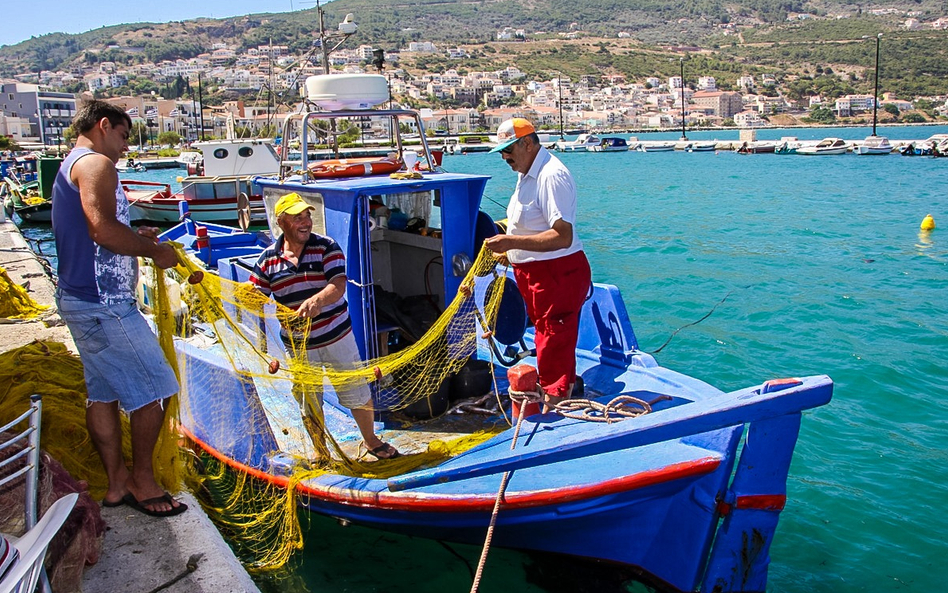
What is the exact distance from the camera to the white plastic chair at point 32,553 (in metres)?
2.37

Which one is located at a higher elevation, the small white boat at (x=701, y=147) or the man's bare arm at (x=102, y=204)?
the small white boat at (x=701, y=147)

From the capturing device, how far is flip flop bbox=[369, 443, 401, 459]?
5578 millimetres

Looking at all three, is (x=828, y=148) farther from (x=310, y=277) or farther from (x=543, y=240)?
(x=310, y=277)

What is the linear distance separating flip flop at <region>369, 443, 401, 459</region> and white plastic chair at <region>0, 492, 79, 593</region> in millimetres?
2806

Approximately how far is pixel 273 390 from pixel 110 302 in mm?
1707

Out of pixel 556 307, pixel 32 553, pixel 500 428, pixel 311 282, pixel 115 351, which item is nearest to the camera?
pixel 32 553

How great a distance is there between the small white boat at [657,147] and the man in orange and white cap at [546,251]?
85.0m

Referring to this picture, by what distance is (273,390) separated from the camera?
18.8 feet

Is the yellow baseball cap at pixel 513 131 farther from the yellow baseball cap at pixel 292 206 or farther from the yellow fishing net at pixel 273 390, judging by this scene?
the yellow baseball cap at pixel 292 206

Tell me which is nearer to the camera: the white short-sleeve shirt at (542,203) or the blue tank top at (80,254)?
the blue tank top at (80,254)

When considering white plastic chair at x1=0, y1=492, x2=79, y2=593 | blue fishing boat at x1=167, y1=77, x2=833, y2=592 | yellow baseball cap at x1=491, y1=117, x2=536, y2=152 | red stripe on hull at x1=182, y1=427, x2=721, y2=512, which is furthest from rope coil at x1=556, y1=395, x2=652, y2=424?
white plastic chair at x1=0, y1=492, x2=79, y2=593

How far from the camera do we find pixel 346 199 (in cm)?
573

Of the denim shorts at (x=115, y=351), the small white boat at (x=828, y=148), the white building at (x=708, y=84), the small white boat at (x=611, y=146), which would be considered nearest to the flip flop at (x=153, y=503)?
the denim shorts at (x=115, y=351)

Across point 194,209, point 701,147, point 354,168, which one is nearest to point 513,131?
point 354,168
